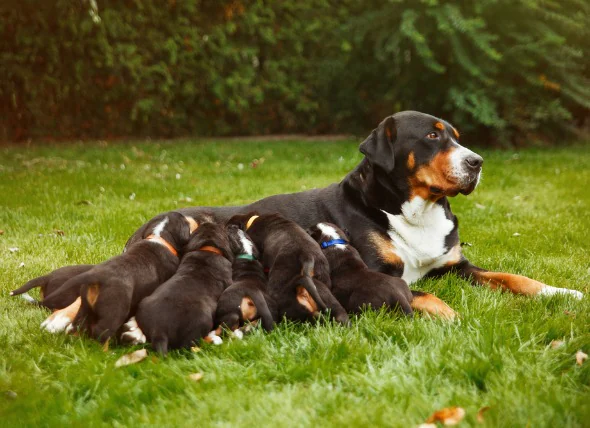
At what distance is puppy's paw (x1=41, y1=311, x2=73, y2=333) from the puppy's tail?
58 centimetres

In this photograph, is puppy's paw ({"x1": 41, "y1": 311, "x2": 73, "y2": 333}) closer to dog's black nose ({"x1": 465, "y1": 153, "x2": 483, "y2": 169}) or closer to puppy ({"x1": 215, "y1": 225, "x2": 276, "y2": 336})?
puppy ({"x1": 215, "y1": 225, "x2": 276, "y2": 336})

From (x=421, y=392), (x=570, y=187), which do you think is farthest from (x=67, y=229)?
(x=570, y=187)

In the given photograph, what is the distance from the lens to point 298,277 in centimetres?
350

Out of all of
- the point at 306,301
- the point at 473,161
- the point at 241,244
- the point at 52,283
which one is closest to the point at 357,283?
the point at 306,301

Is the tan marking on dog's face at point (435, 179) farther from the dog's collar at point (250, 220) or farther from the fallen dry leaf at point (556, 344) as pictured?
the fallen dry leaf at point (556, 344)

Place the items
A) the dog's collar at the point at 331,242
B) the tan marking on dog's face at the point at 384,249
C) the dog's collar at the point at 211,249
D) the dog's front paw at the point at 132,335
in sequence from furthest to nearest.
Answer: the tan marking on dog's face at the point at 384,249 → the dog's collar at the point at 331,242 → the dog's collar at the point at 211,249 → the dog's front paw at the point at 132,335

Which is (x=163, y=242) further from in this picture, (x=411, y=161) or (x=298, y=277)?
(x=411, y=161)

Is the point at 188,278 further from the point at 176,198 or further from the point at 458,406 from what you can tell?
the point at 176,198

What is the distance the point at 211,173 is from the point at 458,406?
7.28 metres

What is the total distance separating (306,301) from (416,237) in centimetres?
121

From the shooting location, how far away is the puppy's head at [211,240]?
3760 millimetres

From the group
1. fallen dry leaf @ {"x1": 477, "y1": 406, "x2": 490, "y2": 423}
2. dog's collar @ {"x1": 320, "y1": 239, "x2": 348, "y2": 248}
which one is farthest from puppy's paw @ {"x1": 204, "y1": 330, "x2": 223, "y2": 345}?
fallen dry leaf @ {"x1": 477, "y1": 406, "x2": 490, "y2": 423}

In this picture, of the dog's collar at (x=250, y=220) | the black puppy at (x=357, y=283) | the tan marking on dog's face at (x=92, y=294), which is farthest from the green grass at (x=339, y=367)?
the dog's collar at (x=250, y=220)

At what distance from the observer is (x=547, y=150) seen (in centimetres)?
1185
